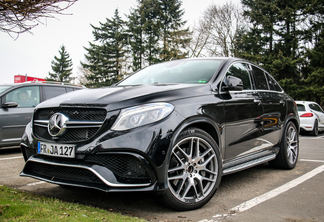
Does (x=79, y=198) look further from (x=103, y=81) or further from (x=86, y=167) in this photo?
(x=103, y=81)

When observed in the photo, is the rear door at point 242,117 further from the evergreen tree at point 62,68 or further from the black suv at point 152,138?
the evergreen tree at point 62,68

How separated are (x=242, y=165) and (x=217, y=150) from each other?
29.5 inches

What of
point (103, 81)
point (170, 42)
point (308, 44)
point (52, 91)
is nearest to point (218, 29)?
point (170, 42)

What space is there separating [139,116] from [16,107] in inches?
213

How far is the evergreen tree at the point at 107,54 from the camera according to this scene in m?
38.3

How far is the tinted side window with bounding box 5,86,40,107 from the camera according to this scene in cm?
711

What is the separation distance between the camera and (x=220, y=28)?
101 ft

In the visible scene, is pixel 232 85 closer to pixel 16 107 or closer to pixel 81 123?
pixel 81 123

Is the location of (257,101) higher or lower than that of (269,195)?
higher

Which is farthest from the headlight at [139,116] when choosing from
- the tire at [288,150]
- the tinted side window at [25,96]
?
the tinted side window at [25,96]

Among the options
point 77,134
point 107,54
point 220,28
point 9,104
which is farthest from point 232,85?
point 107,54

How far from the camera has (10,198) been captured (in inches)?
119

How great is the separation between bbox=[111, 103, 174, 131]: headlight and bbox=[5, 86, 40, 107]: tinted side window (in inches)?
208

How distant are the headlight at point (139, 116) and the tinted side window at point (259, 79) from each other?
7.68ft
